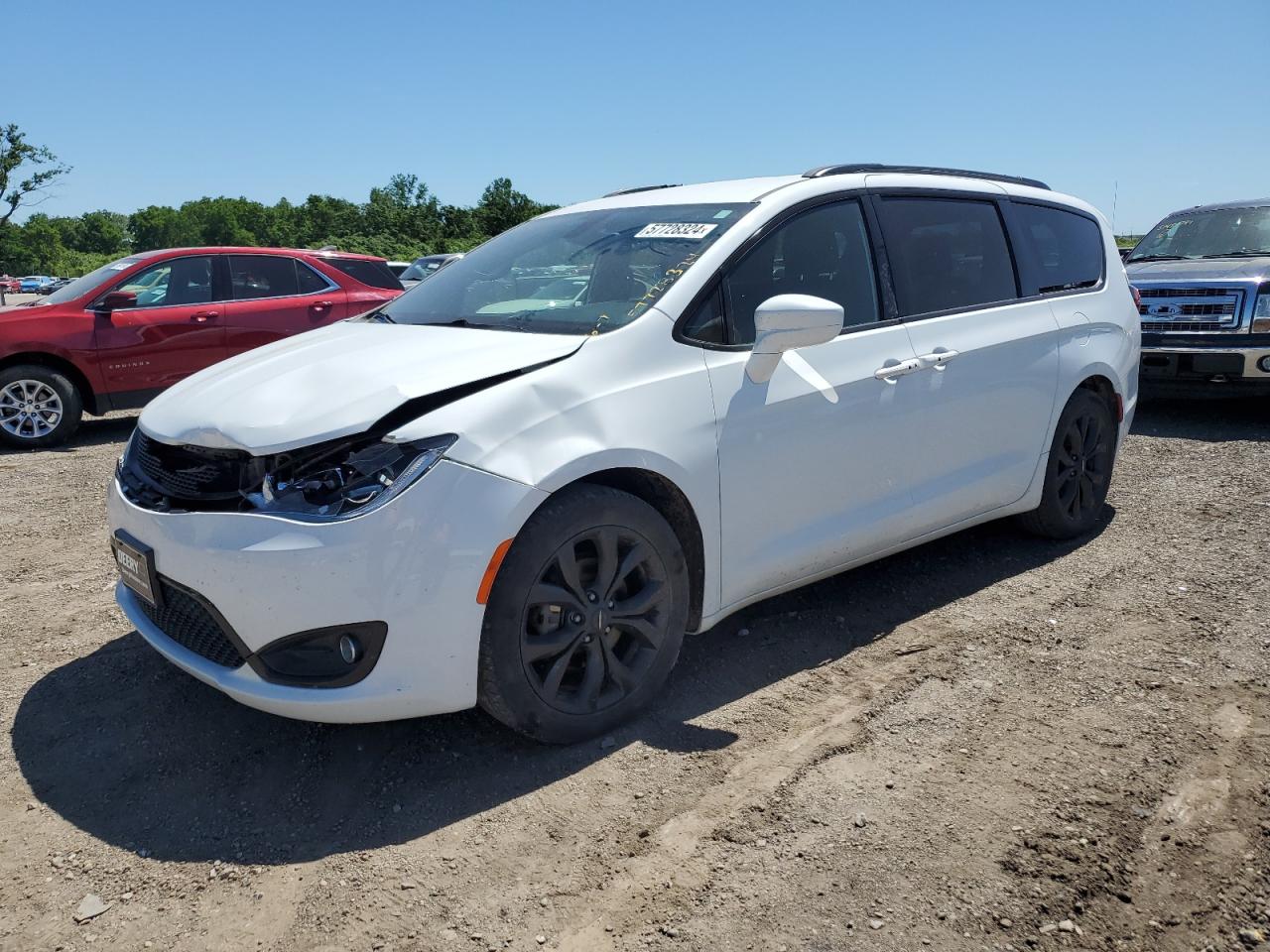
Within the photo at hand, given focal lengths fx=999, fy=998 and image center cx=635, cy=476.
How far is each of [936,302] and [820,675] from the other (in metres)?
1.63

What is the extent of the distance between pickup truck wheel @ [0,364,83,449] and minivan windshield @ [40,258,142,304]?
711 millimetres

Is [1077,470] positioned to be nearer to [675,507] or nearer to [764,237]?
[764,237]

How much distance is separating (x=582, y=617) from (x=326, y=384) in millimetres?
1049

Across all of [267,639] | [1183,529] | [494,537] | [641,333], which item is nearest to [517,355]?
[641,333]

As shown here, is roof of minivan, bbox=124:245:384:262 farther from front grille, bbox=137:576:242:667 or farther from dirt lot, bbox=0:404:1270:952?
front grille, bbox=137:576:242:667

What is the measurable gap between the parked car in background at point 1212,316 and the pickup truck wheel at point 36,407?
907 cm

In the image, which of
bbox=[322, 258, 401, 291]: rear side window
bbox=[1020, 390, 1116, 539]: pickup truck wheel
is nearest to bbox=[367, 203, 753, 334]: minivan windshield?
bbox=[1020, 390, 1116, 539]: pickup truck wheel

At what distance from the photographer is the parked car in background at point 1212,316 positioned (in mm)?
7867

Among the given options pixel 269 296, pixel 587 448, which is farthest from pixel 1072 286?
pixel 269 296

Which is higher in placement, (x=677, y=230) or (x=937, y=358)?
(x=677, y=230)

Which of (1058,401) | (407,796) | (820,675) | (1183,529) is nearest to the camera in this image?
(407,796)

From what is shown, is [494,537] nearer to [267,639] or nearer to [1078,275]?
[267,639]

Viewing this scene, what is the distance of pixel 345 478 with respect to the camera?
2.75 metres

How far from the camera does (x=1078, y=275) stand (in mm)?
4965
